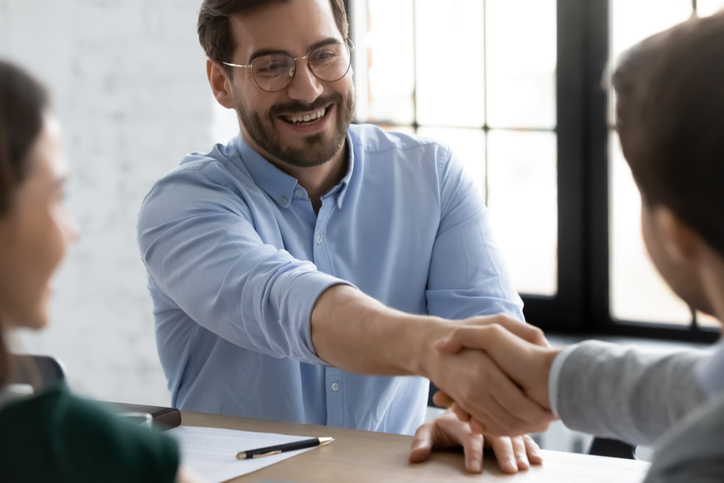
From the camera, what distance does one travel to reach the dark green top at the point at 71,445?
63cm

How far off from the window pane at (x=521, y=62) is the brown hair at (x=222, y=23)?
813 millimetres

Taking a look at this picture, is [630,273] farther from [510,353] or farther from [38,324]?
[38,324]

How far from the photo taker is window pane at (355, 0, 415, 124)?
2631mm

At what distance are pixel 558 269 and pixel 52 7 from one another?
1.74 meters

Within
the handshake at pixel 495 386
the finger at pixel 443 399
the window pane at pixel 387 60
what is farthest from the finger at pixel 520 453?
the window pane at pixel 387 60

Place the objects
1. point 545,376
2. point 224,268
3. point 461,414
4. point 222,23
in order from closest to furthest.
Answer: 1. point 545,376
2. point 461,414
3. point 224,268
4. point 222,23

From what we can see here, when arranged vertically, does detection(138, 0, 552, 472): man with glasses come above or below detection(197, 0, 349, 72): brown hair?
below

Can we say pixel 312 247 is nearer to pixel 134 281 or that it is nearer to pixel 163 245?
pixel 163 245

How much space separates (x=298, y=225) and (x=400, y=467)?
687 mm

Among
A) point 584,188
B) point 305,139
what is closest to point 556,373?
point 305,139

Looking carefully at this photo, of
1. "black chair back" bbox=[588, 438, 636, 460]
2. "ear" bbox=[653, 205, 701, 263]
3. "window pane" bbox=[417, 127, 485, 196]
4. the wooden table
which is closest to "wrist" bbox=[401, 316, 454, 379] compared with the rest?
the wooden table

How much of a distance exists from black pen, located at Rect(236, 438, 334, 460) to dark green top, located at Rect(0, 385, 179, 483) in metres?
0.44

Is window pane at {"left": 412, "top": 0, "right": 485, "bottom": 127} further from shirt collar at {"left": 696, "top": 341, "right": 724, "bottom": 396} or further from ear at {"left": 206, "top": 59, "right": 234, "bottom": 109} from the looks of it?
shirt collar at {"left": 696, "top": 341, "right": 724, "bottom": 396}

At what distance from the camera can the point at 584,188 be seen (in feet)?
7.84
